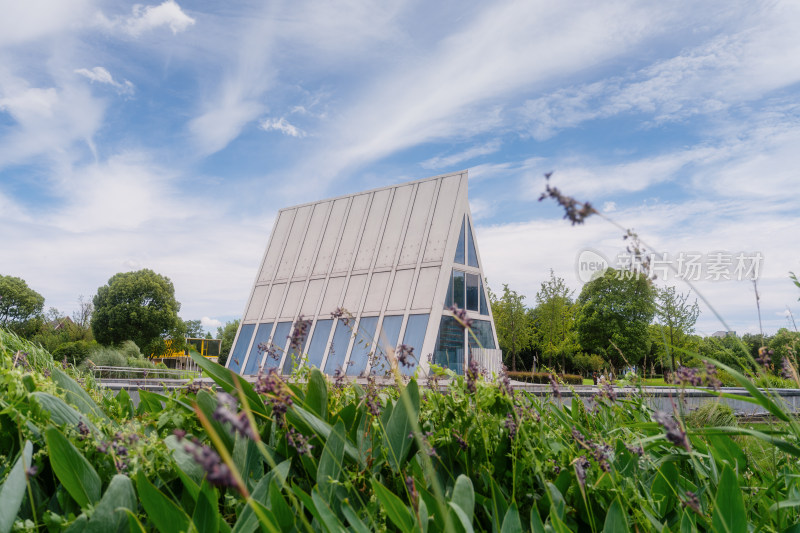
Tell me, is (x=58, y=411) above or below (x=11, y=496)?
above

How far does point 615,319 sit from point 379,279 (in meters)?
20.2

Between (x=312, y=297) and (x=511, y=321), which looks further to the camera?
(x=511, y=321)

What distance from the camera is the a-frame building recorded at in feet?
60.6

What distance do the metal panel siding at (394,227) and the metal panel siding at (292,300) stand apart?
156 inches

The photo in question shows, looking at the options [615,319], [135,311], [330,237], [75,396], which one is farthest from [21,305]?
[75,396]

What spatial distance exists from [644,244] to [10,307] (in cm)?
5134

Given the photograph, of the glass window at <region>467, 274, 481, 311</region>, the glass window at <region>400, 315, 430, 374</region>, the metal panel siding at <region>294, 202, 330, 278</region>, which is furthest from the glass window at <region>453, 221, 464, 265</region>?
the metal panel siding at <region>294, 202, 330, 278</region>

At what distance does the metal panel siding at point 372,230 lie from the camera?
2106 centimetres

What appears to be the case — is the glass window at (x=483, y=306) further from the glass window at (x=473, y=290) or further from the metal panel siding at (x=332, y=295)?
the metal panel siding at (x=332, y=295)

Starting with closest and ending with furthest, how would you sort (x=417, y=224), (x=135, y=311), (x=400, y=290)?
(x=400, y=290), (x=417, y=224), (x=135, y=311)

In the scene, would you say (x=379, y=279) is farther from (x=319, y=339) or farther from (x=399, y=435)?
(x=399, y=435)

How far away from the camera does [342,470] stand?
1425mm

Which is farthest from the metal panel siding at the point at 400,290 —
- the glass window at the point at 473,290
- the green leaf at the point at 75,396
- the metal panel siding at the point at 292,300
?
the green leaf at the point at 75,396

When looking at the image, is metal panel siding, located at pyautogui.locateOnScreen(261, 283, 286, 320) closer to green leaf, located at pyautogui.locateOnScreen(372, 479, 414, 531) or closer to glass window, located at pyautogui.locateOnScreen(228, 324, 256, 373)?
glass window, located at pyautogui.locateOnScreen(228, 324, 256, 373)
